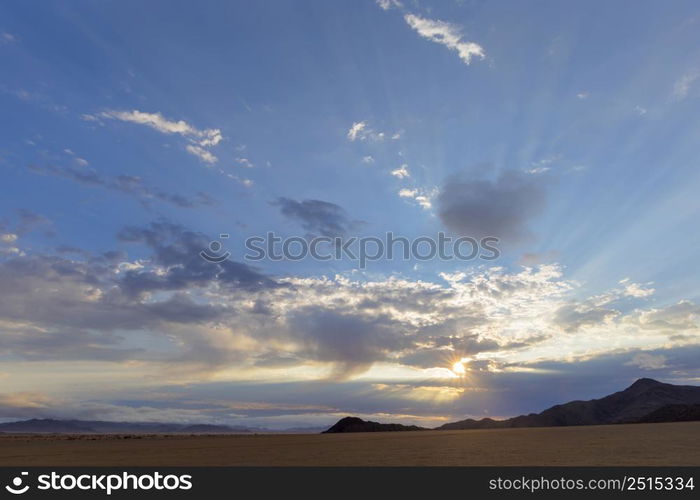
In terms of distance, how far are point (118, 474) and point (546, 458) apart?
73.7 feet

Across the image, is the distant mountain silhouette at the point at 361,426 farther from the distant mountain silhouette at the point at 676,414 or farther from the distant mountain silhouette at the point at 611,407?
the distant mountain silhouette at the point at 676,414

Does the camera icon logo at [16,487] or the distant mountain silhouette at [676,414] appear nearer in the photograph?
the camera icon logo at [16,487]

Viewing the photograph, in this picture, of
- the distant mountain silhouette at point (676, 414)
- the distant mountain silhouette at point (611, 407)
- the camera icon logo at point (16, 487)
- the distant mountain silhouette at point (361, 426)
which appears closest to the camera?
the camera icon logo at point (16, 487)

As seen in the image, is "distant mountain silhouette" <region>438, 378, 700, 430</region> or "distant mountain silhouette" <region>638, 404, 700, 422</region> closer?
"distant mountain silhouette" <region>638, 404, 700, 422</region>

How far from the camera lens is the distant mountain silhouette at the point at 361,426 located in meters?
166

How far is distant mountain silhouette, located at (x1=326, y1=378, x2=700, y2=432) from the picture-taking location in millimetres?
171125

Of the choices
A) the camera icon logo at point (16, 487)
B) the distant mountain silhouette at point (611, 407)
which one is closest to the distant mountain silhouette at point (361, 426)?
the distant mountain silhouette at point (611, 407)

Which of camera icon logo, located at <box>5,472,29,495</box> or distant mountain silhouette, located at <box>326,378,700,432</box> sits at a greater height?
distant mountain silhouette, located at <box>326,378,700,432</box>

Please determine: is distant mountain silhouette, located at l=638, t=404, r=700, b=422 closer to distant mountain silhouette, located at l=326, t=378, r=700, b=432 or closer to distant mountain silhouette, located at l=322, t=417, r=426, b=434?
distant mountain silhouette, located at l=326, t=378, r=700, b=432

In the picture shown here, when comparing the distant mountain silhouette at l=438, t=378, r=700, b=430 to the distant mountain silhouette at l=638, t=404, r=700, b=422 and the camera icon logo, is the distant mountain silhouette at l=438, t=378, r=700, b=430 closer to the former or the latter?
the distant mountain silhouette at l=638, t=404, r=700, b=422

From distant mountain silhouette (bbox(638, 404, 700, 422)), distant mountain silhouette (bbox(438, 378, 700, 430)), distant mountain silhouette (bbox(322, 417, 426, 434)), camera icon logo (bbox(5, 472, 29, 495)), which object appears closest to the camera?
camera icon logo (bbox(5, 472, 29, 495))

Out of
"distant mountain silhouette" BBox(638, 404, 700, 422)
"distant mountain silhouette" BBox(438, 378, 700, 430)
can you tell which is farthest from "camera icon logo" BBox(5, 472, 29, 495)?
"distant mountain silhouette" BBox(438, 378, 700, 430)

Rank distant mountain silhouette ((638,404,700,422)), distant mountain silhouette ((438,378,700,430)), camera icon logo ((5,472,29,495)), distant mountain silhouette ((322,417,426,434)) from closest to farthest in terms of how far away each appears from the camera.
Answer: camera icon logo ((5,472,29,495)), distant mountain silhouette ((638,404,700,422)), distant mountain silhouette ((322,417,426,434)), distant mountain silhouette ((438,378,700,430))

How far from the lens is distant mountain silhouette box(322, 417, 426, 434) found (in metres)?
166
